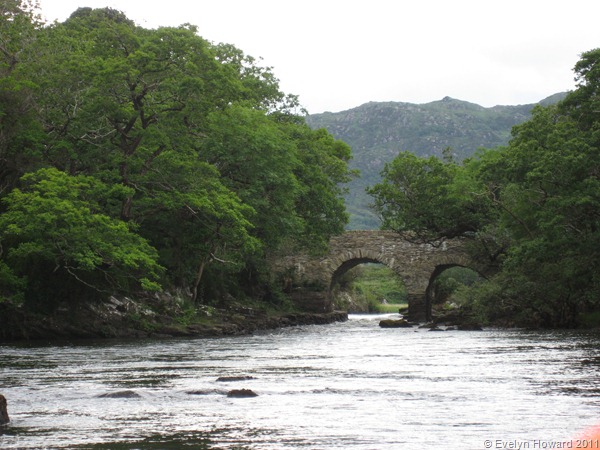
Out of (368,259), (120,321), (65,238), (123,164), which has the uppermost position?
(123,164)

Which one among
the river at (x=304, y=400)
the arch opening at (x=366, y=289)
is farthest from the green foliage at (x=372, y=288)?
the river at (x=304, y=400)

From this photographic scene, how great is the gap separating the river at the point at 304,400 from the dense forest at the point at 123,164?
7343 mm

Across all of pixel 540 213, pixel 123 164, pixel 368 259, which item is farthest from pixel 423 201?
pixel 123 164

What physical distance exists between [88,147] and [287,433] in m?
26.2

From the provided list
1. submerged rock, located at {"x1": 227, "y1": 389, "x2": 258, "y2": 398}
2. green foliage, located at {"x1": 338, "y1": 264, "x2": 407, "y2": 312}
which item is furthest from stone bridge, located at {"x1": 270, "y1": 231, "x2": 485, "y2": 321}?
submerged rock, located at {"x1": 227, "y1": 389, "x2": 258, "y2": 398}

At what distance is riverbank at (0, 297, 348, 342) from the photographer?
28781 millimetres

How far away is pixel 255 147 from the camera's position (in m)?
36.7

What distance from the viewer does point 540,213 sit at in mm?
30422

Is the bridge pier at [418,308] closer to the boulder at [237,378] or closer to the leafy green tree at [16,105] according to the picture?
the leafy green tree at [16,105]

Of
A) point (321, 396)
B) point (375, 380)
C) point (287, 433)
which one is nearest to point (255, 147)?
point (375, 380)

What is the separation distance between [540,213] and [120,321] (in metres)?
15.5

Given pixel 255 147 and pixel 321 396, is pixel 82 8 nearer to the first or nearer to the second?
pixel 255 147

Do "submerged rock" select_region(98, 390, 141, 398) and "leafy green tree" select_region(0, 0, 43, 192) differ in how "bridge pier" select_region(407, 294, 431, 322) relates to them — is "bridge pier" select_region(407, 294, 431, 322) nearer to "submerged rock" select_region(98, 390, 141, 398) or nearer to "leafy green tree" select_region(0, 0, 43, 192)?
"leafy green tree" select_region(0, 0, 43, 192)

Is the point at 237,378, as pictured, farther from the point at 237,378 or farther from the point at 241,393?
the point at 241,393
